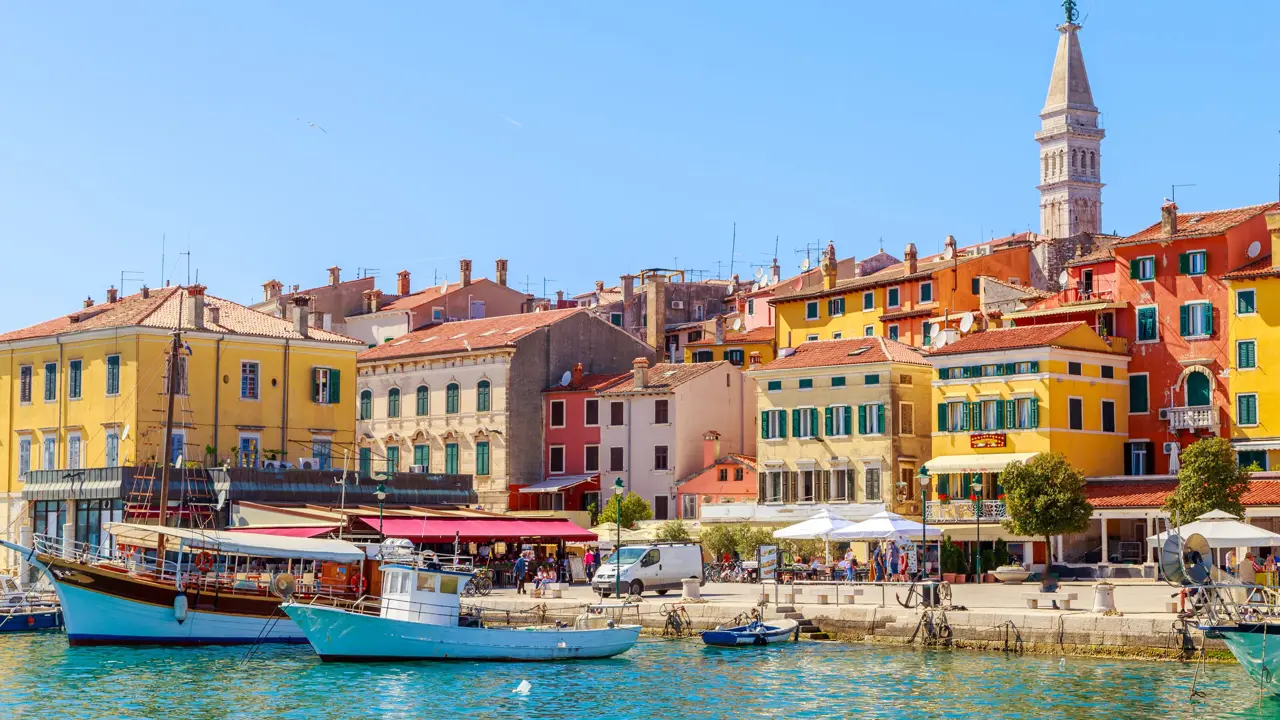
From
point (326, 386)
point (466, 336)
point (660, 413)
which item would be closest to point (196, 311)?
point (326, 386)

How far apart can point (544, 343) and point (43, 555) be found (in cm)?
3359

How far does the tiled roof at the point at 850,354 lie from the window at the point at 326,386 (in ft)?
51.4

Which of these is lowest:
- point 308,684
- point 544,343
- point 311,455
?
point 308,684

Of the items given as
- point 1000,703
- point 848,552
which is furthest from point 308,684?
point 848,552

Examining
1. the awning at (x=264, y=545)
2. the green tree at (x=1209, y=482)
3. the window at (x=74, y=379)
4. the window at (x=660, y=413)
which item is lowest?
the awning at (x=264, y=545)

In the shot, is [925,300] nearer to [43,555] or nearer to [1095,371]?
[1095,371]

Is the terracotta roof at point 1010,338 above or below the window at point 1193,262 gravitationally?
below

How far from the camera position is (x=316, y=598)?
4250 cm

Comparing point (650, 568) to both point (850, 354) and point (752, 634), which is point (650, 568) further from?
point (850, 354)

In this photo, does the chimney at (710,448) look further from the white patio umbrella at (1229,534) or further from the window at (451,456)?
the white patio umbrella at (1229,534)

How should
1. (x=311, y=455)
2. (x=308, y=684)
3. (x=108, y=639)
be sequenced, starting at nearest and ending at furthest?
1. (x=308, y=684)
2. (x=108, y=639)
3. (x=311, y=455)

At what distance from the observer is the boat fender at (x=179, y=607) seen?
44719 mm

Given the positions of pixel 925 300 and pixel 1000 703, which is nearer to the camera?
pixel 1000 703

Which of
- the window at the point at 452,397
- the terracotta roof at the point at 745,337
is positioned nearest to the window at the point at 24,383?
the window at the point at 452,397
